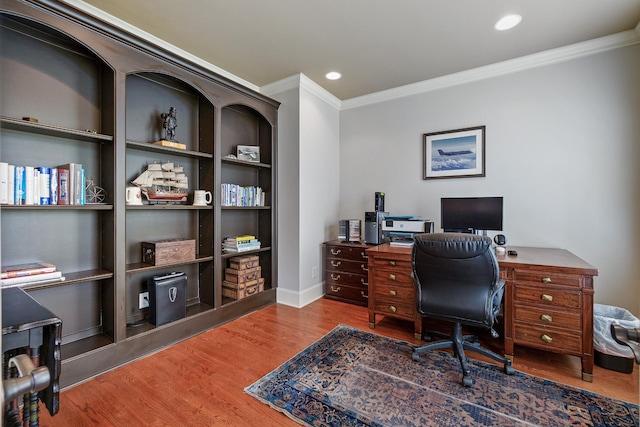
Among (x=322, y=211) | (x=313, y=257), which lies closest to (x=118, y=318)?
(x=313, y=257)

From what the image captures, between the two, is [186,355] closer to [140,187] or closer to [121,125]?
[140,187]

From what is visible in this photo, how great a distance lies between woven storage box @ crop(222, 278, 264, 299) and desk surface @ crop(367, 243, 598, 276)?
1.37m

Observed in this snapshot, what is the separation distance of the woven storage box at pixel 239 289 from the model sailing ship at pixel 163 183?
3.34 ft

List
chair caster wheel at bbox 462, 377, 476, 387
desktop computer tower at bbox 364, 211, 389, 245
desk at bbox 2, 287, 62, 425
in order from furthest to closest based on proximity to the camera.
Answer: desktop computer tower at bbox 364, 211, 389, 245, chair caster wheel at bbox 462, 377, 476, 387, desk at bbox 2, 287, 62, 425

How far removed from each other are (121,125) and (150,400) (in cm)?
190

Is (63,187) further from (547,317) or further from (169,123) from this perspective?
(547,317)

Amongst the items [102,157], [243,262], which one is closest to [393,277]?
[243,262]

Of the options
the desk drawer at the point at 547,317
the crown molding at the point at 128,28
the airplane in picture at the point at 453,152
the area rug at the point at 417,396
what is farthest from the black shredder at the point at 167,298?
the airplane in picture at the point at 453,152

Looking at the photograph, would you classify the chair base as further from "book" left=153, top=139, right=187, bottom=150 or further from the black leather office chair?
"book" left=153, top=139, right=187, bottom=150

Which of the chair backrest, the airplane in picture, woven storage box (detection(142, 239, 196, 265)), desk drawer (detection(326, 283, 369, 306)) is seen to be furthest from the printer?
woven storage box (detection(142, 239, 196, 265))

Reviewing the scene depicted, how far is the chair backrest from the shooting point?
2115 millimetres

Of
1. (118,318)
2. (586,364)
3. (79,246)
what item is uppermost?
(79,246)

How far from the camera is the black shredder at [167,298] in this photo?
103 inches

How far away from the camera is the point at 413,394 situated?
6.48ft
